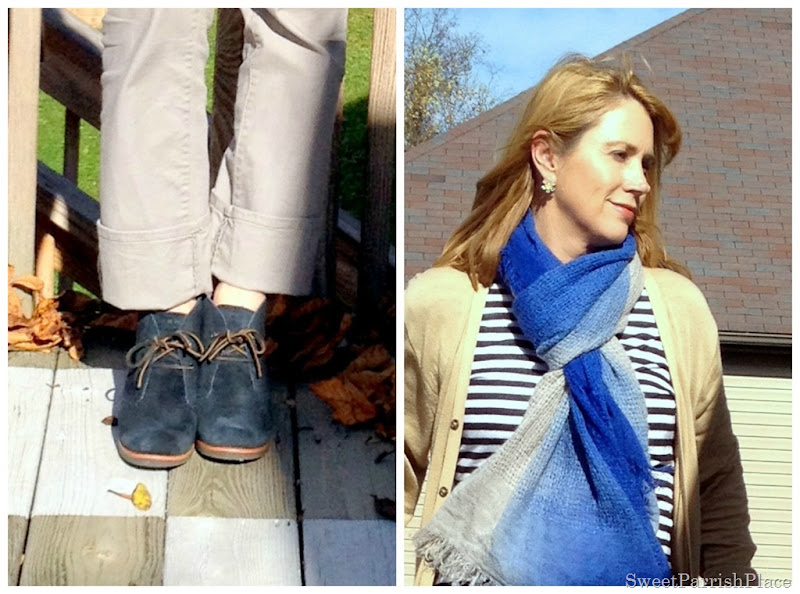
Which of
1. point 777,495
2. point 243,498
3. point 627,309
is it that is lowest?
point 243,498

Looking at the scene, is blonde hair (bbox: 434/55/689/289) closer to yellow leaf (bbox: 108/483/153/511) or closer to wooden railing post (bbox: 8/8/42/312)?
yellow leaf (bbox: 108/483/153/511)

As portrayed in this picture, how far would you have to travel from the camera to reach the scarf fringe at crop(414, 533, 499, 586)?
7.82ft

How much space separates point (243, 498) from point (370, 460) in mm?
265

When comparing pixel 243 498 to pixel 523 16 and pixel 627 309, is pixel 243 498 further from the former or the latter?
pixel 523 16

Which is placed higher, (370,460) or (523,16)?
(523,16)

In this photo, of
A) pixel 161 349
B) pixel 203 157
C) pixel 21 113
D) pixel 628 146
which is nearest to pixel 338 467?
pixel 161 349

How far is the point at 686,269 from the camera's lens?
95.0 inches

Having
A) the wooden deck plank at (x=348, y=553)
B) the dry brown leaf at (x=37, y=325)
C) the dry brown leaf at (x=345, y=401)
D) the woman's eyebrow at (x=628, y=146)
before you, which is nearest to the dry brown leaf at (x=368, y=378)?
the dry brown leaf at (x=345, y=401)

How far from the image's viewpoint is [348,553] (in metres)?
2.45

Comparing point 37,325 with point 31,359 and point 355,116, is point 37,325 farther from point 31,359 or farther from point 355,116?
point 355,116

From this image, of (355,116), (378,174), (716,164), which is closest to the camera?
(716,164)

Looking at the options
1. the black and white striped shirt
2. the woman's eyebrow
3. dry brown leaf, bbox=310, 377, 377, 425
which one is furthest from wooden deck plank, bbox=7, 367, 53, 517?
the woman's eyebrow

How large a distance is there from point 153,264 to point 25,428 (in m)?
0.40
